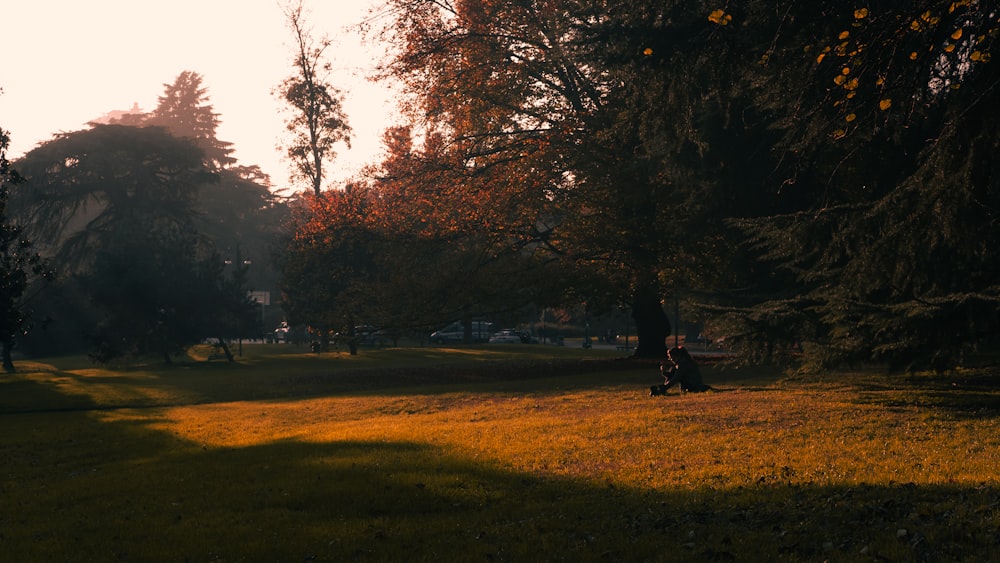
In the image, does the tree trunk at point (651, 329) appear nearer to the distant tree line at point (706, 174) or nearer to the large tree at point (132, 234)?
the distant tree line at point (706, 174)

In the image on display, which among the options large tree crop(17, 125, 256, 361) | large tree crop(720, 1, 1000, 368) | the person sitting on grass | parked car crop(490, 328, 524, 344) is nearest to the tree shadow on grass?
large tree crop(720, 1, 1000, 368)

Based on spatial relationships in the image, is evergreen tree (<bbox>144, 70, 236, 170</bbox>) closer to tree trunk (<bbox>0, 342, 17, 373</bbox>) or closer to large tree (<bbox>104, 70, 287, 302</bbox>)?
large tree (<bbox>104, 70, 287, 302</bbox>)

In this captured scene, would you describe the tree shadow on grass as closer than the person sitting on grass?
Yes

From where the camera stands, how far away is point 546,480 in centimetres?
1126

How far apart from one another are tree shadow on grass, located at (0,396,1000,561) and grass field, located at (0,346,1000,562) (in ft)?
0.11

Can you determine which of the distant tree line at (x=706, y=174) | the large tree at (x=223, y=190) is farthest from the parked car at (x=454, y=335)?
the distant tree line at (x=706, y=174)

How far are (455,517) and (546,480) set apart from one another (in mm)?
1899

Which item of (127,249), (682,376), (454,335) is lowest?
(682,376)

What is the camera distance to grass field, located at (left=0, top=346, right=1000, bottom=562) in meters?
8.25

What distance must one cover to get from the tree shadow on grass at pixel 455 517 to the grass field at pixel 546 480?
0.11 ft

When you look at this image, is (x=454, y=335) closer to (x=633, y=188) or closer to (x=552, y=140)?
(x=552, y=140)

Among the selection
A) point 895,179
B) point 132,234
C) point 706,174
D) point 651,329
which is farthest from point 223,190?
point 895,179

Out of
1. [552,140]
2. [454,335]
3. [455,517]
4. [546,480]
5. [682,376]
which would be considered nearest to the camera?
[455,517]

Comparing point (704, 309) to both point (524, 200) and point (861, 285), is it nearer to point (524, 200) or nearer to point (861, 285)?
point (861, 285)
